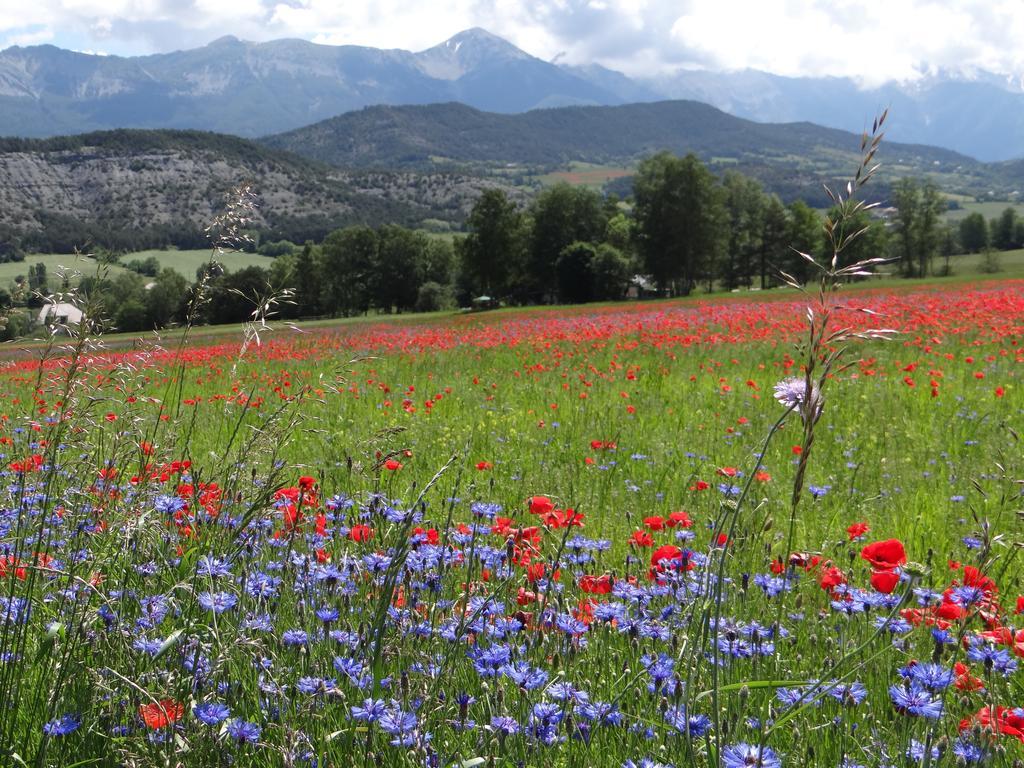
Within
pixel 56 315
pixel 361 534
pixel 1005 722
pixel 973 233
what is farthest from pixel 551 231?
pixel 973 233

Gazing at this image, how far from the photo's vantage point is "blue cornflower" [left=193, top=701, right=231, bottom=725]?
165 cm

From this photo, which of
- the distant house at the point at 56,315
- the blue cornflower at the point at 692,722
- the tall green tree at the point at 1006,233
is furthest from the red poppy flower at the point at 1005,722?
the tall green tree at the point at 1006,233

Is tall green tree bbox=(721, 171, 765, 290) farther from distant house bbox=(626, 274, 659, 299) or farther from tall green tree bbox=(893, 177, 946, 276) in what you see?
tall green tree bbox=(893, 177, 946, 276)

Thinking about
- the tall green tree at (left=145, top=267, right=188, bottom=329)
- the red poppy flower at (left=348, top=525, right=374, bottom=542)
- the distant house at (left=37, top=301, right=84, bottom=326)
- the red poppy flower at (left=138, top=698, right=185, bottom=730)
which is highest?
the distant house at (left=37, top=301, right=84, bottom=326)

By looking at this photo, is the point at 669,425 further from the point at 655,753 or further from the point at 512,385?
the point at 655,753

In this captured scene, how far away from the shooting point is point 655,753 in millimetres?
1805

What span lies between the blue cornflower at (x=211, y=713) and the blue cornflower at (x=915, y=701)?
1.51 metres

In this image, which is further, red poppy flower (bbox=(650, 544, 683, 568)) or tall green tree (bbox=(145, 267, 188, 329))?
tall green tree (bbox=(145, 267, 188, 329))

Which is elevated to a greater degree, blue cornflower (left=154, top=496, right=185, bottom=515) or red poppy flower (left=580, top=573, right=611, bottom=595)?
blue cornflower (left=154, top=496, right=185, bottom=515)

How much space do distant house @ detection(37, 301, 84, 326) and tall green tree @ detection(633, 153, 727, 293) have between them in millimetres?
61916

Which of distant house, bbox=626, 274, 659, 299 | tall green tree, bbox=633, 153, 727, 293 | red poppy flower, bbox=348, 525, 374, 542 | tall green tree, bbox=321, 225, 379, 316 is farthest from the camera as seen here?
tall green tree, bbox=321, 225, 379, 316

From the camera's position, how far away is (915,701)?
5.40 ft

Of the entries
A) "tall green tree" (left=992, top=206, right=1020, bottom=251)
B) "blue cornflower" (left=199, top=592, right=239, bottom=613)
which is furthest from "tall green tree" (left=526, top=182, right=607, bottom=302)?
"tall green tree" (left=992, top=206, right=1020, bottom=251)

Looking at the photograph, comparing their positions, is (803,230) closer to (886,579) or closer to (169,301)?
(169,301)
